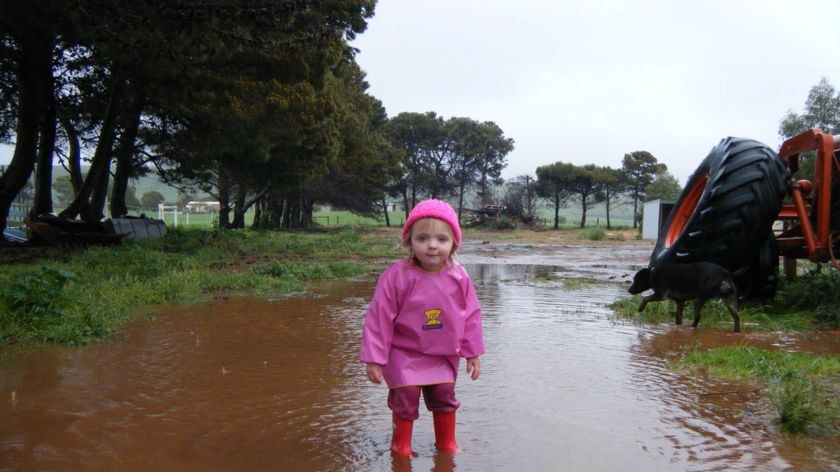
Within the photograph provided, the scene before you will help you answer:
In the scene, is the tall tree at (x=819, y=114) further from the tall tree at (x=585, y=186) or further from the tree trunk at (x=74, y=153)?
the tree trunk at (x=74, y=153)

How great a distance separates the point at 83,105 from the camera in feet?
58.2

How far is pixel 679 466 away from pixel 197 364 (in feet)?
11.5

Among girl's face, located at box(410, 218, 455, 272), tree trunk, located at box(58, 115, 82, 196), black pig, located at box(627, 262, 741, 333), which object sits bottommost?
black pig, located at box(627, 262, 741, 333)

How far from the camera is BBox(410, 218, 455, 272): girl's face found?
3139 millimetres

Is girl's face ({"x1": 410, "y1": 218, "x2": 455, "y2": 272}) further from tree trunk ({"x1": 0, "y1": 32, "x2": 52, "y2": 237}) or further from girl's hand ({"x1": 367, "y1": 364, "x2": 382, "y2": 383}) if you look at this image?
tree trunk ({"x1": 0, "y1": 32, "x2": 52, "y2": 237})

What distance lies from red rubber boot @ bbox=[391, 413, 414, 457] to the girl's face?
79 cm

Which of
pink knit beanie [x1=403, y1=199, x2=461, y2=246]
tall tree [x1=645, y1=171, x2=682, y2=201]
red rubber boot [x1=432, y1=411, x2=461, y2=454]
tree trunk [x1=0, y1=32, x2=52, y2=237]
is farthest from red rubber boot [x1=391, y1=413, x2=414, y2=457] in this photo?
tall tree [x1=645, y1=171, x2=682, y2=201]

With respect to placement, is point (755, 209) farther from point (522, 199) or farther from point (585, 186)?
point (585, 186)

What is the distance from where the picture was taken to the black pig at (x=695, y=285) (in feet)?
20.9

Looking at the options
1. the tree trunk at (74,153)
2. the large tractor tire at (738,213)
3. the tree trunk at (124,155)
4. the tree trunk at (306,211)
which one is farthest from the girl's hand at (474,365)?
the tree trunk at (306,211)

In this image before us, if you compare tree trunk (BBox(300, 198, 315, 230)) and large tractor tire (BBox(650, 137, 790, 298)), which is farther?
tree trunk (BBox(300, 198, 315, 230))

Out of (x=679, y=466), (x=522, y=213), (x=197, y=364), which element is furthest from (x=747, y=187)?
(x=522, y=213)

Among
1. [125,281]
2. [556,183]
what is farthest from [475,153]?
[125,281]

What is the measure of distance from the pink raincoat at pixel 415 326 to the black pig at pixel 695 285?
4100 mm
